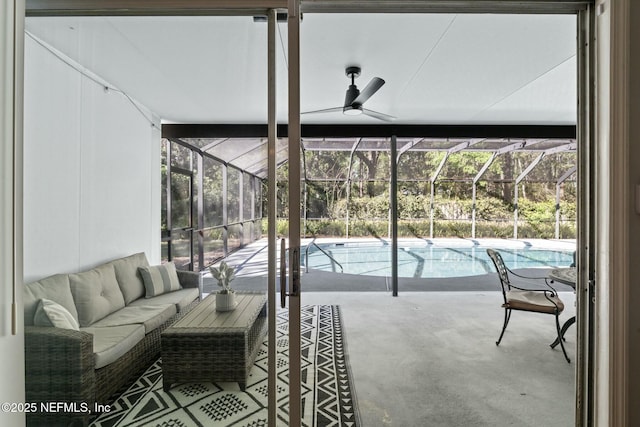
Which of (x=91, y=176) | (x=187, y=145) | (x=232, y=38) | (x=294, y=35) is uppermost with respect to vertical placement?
(x=232, y=38)

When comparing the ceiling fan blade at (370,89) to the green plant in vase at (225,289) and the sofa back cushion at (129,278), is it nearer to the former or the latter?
the green plant in vase at (225,289)

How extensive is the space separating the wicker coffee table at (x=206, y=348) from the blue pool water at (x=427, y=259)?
3.75 m

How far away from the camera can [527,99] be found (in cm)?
355

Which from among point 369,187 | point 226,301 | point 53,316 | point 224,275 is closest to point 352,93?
point 224,275

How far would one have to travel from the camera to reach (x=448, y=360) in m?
2.52

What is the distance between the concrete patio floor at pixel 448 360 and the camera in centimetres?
185

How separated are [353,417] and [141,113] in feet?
8.58

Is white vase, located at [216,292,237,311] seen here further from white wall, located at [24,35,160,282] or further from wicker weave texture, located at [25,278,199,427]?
white wall, located at [24,35,160,282]

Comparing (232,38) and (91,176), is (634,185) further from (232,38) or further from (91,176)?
(91,176)

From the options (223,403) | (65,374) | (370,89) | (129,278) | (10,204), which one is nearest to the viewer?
(10,204)

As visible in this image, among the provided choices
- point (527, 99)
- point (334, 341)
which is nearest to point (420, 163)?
point (527, 99)

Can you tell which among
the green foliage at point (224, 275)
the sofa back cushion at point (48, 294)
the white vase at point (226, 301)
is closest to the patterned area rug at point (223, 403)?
the white vase at point (226, 301)

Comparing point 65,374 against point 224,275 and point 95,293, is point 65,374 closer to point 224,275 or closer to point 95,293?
point 95,293

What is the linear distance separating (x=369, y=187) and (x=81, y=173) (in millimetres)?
5594
